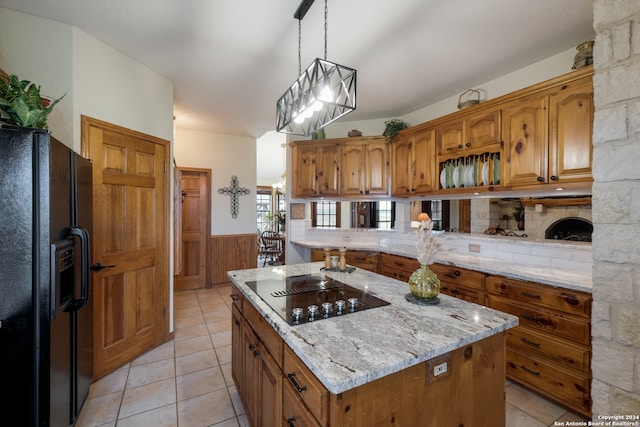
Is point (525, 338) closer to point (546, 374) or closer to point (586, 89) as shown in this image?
point (546, 374)

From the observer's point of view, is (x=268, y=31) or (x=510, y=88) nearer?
(x=268, y=31)

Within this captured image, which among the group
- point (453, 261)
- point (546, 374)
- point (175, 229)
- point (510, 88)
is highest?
point (510, 88)

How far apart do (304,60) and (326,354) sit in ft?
7.91

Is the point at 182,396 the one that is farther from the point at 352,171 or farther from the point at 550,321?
the point at 352,171

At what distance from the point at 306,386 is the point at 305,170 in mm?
3309

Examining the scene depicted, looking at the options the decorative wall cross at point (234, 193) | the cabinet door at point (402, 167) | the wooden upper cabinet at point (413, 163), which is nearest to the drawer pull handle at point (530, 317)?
the wooden upper cabinet at point (413, 163)

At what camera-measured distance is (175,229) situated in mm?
3227

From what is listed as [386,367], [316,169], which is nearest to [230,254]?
[316,169]

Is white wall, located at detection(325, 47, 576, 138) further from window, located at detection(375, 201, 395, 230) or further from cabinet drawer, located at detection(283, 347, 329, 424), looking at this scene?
cabinet drawer, located at detection(283, 347, 329, 424)

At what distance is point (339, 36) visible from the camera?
2.14 meters

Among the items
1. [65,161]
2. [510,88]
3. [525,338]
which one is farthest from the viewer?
[510,88]

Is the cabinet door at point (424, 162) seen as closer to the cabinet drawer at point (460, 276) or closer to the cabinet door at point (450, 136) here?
the cabinet door at point (450, 136)

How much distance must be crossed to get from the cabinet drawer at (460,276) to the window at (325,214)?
91.7 inches

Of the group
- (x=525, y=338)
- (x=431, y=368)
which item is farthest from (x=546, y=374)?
(x=431, y=368)
